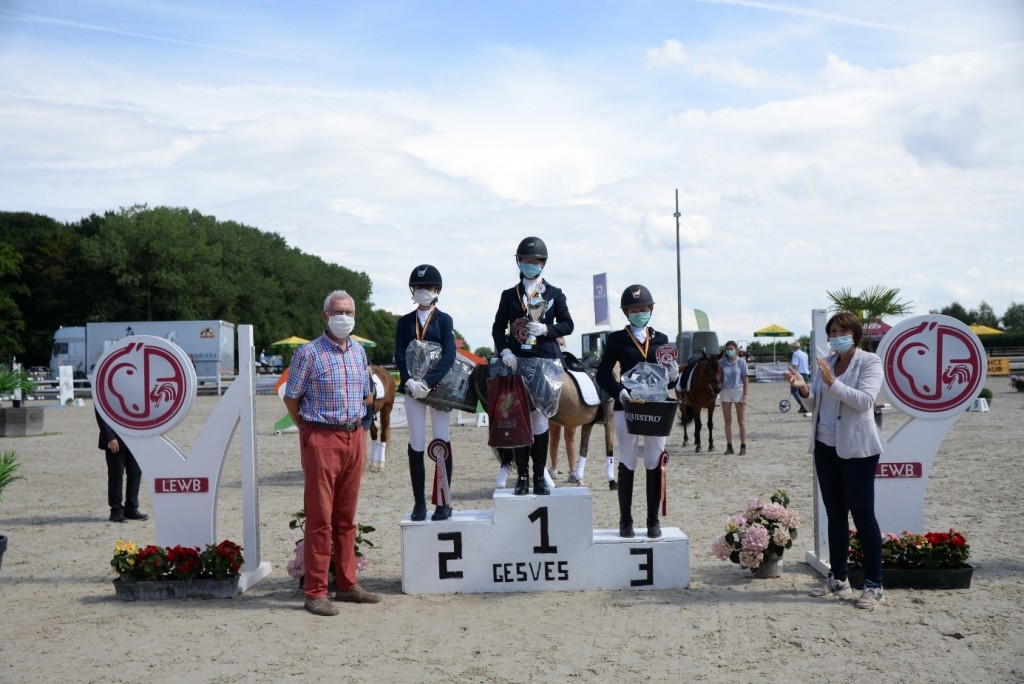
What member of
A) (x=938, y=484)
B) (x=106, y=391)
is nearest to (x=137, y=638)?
(x=106, y=391)

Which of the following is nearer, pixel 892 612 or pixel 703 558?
pixel 892 612

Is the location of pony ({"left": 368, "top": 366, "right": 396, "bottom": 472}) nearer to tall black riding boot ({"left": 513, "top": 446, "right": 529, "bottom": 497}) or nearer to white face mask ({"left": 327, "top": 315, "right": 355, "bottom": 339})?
Result: tall black riding boot ({"left": 513, "top": 446, "right": 529, "bottom": 497})

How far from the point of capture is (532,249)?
6664 mm

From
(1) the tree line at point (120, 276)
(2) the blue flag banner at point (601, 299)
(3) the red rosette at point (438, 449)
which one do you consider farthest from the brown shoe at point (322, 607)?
(1) the tree line at point (120, 276)

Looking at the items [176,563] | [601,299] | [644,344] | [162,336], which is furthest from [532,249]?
[162,336]

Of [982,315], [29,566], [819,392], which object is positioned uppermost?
[982,315]

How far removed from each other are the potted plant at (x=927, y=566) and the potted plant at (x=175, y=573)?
14.8ft

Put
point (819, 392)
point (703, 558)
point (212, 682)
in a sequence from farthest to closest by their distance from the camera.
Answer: point (703, 558) < point (819, 392) < point (212, 682)

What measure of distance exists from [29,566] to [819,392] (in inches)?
265

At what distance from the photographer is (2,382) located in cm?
1598

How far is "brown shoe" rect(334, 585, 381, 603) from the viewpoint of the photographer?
6.09 m

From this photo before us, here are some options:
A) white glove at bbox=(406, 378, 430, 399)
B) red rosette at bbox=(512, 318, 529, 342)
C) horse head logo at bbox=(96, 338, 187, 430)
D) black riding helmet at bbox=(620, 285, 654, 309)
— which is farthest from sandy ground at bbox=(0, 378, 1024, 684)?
black riding helmet at bbox=(620, 285, 654, 309)

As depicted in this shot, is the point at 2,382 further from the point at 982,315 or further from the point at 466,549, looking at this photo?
the point at 982,315

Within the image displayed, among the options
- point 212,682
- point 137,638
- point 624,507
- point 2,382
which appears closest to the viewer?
point 212,682
